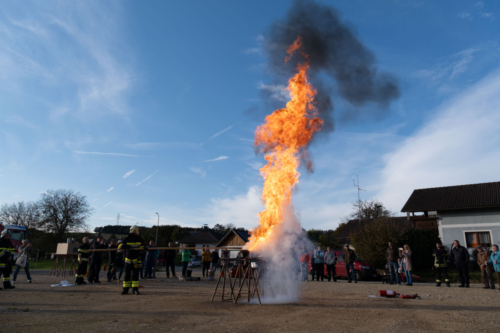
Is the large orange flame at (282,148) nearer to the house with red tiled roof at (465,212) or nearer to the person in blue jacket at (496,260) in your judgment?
the person in blue jacket at (496,260)

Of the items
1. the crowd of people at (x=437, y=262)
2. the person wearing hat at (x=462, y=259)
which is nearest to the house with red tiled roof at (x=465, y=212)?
the crowd of people at (x=437, y=262)

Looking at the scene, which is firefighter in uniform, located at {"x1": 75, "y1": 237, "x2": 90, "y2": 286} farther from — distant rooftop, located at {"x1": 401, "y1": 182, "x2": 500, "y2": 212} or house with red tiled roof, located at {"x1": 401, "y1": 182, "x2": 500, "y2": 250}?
distant rooftop, located at {"x1": 401, "y1": 182, "x2": 500, "y2": 212}

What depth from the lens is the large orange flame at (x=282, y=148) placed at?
8922 millimetres

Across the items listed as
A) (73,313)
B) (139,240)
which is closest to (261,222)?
(139,240)

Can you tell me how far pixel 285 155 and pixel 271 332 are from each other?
5.46 metres

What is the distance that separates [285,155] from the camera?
9.60 m

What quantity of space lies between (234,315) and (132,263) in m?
4.33

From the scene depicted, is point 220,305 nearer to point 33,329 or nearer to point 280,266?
point 280,266

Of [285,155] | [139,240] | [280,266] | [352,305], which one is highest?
[285,155]

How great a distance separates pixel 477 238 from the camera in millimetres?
26594

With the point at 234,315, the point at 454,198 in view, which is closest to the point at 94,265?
the point at 234,315

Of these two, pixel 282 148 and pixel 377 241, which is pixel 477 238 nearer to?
pixel 377 241

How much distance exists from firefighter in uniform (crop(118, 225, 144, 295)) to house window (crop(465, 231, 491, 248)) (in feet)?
92.4

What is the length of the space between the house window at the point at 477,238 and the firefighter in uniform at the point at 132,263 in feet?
92.4
